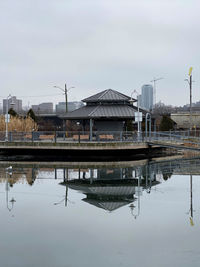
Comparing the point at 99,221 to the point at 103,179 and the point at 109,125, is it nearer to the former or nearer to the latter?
the point at 103,179

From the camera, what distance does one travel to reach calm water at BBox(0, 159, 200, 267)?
26.1 feet

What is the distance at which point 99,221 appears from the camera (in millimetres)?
10852

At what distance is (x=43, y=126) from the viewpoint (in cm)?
6106

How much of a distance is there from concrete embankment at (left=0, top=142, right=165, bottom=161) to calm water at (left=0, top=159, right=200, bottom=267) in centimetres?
1022

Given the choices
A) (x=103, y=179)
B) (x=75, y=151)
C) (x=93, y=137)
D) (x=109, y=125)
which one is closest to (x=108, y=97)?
(x=109, y=125)

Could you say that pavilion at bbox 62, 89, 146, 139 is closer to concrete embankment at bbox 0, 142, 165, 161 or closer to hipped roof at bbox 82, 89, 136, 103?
hipped roof at bbox 82, 89, 136, 103

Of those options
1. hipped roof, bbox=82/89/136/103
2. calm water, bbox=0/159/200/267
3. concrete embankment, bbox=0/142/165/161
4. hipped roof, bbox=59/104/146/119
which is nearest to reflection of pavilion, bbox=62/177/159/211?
calm water, bbox=0/159/200/267

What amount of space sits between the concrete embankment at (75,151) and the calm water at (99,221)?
1022 centimetres

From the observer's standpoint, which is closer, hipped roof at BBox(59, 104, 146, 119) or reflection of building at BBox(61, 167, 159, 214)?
reflection of building at BBox(61, 167, 159, 214)

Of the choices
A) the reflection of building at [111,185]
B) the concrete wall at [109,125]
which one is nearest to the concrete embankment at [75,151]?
the concrete wall at [109,125]

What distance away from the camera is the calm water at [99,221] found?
7.97 m

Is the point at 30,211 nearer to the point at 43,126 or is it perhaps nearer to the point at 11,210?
the point at 11,210

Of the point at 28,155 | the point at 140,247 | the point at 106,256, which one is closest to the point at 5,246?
the point at 106,256

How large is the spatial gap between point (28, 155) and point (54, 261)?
89.8 ft
